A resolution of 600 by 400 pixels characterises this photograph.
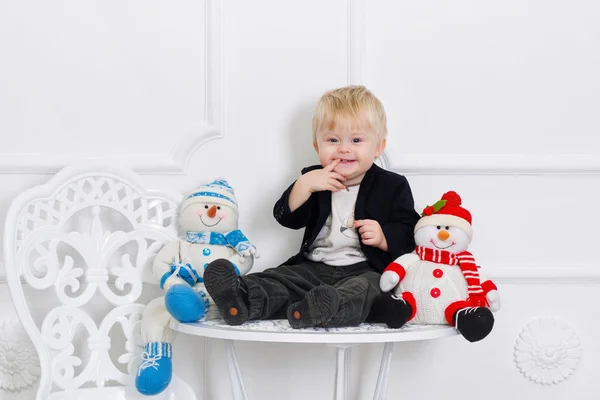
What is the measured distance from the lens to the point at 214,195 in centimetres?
168

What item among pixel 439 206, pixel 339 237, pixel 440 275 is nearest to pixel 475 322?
pixel 440 275

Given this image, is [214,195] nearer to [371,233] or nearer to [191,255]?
[191,255]

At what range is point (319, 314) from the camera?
1301 millimetres

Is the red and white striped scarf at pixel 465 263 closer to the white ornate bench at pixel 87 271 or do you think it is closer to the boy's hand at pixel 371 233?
the boy's hand at pixel 371 233

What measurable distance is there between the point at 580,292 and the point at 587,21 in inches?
27.8

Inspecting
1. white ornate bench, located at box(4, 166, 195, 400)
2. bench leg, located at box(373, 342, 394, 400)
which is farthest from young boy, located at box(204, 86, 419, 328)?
white ornate bench, located at box(4, 166, 195, 400)

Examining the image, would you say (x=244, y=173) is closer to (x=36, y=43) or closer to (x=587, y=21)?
(x=36, y=43)

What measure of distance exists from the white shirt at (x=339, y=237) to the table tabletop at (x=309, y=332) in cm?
24

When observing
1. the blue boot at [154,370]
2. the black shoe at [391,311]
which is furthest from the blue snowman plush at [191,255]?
the black shoe at [391,311]

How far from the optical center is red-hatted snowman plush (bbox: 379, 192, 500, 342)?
1.47m

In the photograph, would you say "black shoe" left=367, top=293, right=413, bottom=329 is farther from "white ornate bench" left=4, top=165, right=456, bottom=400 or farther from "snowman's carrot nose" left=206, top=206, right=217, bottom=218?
"snowman's carrot nose" left=206, top=206, right=217, bottom=218

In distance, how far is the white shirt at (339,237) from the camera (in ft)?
5.40

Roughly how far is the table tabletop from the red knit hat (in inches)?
Answer: 8.6

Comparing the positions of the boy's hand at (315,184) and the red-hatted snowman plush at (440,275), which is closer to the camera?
the red-hatted snowman plush at (440,275)
